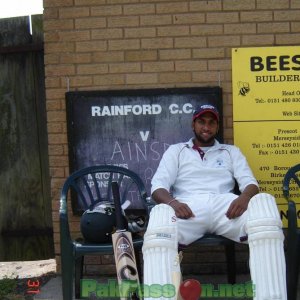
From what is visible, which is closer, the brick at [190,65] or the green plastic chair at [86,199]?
the green plastic chair at [86,199]

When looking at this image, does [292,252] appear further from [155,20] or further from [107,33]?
[107,33]

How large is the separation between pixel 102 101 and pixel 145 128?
0.41 meters

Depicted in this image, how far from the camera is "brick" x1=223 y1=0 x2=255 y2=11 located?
4.25 m

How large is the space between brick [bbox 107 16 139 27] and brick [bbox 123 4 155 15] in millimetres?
40

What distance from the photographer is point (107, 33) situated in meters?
4.32

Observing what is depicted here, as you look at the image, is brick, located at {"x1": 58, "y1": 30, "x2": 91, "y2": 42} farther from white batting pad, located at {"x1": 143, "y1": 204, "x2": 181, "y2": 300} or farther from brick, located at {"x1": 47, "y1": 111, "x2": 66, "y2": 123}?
white batting pad, located at {"x1": 143, "y1": 204, "x2": 181, "y2": 300}

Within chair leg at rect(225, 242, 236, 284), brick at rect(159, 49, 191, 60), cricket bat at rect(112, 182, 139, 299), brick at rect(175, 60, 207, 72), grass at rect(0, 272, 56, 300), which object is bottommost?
grass at rect(0, 272, 56, 300)

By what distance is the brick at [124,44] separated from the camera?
4309 mm

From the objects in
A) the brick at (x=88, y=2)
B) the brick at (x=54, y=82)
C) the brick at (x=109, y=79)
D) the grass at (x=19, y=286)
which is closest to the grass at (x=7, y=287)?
the grass at (x=19, y=286)

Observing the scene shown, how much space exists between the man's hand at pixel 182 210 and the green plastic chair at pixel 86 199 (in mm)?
316

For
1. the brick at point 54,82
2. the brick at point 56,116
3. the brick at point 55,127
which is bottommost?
the brick at point 55,127

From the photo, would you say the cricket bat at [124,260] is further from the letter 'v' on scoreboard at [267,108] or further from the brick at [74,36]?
the brick at [74,36]

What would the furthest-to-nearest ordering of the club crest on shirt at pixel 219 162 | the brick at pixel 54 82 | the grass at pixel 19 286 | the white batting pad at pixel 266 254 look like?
the brick at pixel 54 82, the grass at pixel 19 286, the club crest on shirt at pixel 219 162, the white batting pad at pixel 266 254

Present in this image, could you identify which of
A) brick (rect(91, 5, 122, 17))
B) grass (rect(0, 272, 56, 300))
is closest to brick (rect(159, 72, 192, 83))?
brick (rect(91, 5, 122, 17))
